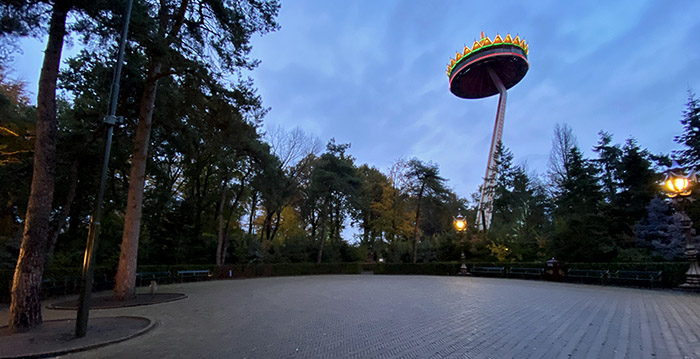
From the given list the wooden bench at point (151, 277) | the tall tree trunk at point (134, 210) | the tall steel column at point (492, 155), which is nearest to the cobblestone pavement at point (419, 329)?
the tall tree trunk at point (134, 210)

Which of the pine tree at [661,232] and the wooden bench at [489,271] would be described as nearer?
the pine tree at [661,232]

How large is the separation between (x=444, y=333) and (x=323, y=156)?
24404 mm

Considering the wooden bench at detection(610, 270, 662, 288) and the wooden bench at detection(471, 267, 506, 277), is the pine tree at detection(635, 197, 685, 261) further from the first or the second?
the wooden bench at detection(471, 267, 506, 277)

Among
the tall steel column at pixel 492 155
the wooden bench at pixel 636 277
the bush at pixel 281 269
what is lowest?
the bush at pixel 281 269

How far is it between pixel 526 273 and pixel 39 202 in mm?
21285

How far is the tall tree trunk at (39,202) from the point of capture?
6251 mm

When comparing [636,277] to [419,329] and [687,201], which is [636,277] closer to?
[687,201]

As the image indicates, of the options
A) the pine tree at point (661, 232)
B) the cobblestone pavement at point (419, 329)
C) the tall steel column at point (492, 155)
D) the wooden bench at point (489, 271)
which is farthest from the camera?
the tall steel column at point (492, 155)

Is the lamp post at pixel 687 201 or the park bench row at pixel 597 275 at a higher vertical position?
the lamp post at pixel 687 201

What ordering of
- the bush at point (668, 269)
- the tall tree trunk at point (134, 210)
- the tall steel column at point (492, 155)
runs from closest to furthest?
the tall tree trunk at point (134, 210) < the bush at point (668, 269) < the tall steel column at point (492, 155)

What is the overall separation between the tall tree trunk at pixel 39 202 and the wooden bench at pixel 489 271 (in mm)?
21571

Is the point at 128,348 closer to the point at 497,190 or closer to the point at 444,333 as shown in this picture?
the point at 444,333

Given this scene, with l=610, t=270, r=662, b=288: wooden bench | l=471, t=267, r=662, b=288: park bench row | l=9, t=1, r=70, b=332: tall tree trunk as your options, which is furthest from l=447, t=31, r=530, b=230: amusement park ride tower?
l=9, t=1, r=70, b=332: tall tree trunk

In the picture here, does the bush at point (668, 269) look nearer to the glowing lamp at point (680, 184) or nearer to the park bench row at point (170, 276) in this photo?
the glowing lamp at point (680, 184)
